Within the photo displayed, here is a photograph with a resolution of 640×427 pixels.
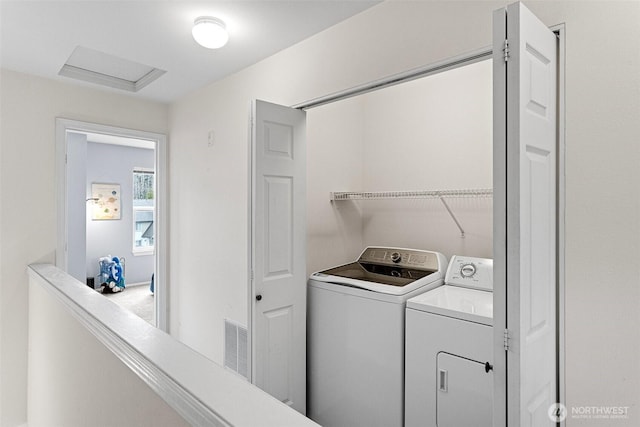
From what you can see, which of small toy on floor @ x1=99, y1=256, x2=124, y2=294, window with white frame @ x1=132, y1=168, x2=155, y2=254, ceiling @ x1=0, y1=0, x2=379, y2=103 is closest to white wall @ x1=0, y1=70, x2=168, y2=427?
ceiling @ x1=0, y1=0, x2=379, y2=103

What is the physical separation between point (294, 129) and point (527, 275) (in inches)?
60.7

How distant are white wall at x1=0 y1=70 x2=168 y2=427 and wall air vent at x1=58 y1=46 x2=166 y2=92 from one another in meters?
0.23

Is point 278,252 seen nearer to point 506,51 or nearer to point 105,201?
point 506,51

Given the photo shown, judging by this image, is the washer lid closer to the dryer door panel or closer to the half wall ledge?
the dryer door panel

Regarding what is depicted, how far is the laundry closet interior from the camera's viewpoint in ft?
7.85

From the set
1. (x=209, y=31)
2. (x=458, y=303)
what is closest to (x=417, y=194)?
(x=458, y=303)

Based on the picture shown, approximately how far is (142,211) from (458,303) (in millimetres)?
6243

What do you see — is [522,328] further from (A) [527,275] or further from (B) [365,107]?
(B) [365,107]

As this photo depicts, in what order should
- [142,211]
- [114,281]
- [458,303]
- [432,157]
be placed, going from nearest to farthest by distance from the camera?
[458,303]
[432,157]
[114,281]
[142,211]

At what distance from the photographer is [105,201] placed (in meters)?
6.06

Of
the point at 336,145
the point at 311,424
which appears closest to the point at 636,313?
the point at 311,424

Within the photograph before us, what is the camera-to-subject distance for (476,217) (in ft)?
7.84

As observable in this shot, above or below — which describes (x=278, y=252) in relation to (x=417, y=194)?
below

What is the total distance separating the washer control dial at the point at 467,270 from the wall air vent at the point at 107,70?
251 cm
